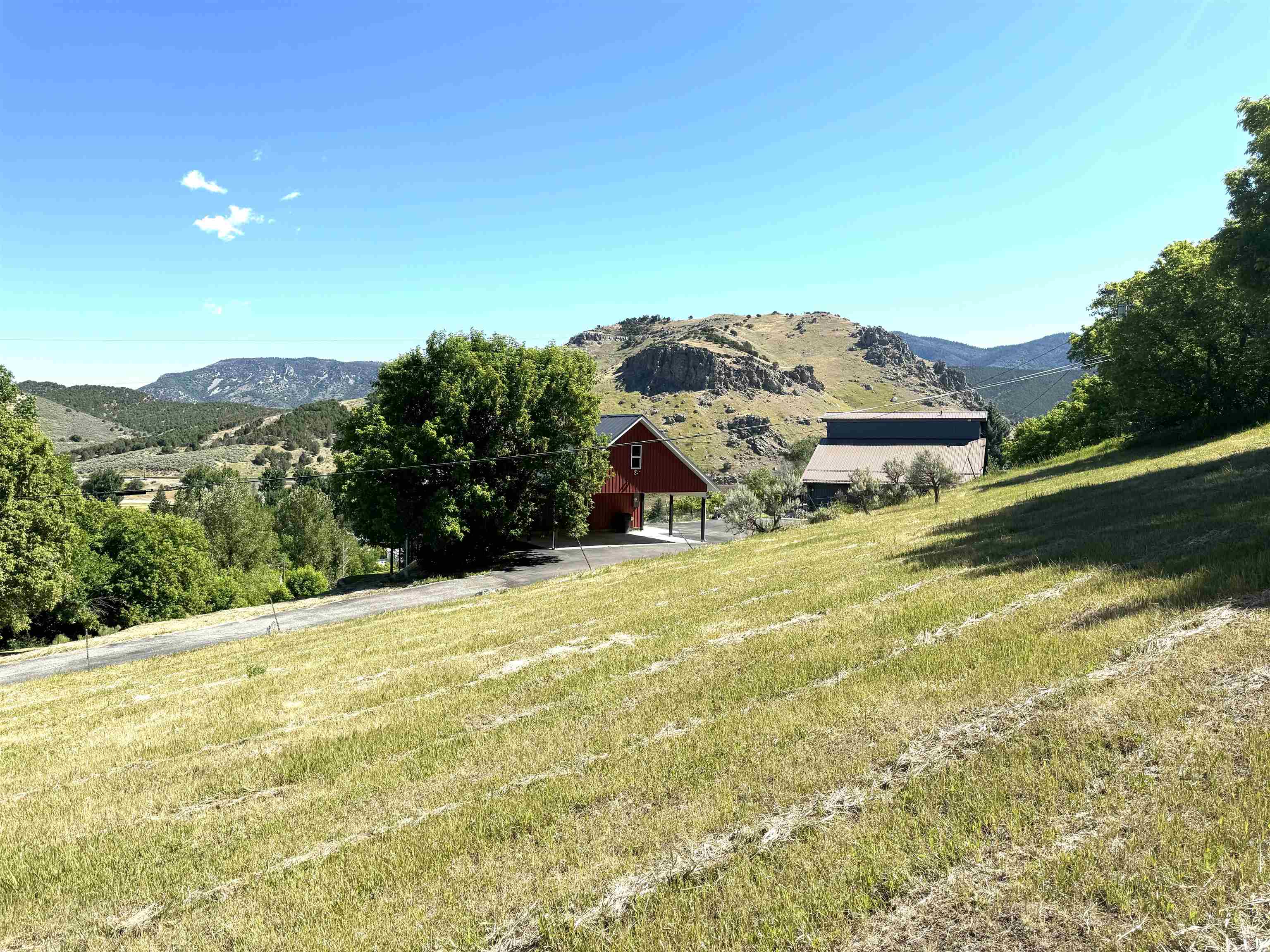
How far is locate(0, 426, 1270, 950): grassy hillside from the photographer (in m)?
4.39

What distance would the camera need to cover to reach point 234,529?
73.6m

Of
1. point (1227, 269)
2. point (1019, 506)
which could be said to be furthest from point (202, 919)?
point (1227, 269)

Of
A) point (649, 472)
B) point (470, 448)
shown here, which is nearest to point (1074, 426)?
point (649, 472)

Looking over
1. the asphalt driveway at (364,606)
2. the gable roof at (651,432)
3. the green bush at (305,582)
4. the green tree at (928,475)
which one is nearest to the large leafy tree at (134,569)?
the green bush at (305,582)

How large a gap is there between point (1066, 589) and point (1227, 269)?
18978mm

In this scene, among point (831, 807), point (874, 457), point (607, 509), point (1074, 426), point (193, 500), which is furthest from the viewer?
point (193, 500)

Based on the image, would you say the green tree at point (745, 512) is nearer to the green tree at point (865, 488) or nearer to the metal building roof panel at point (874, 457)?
the green tree at point (865, 488)

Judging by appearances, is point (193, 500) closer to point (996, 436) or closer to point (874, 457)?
point (874, 457)

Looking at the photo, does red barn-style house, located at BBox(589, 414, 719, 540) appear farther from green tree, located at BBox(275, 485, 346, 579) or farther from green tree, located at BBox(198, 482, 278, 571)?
green tree, located at BBox(275, 485, 346, 579)

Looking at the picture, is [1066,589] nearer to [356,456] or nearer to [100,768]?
[100,768]

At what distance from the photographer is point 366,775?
26.6 ft

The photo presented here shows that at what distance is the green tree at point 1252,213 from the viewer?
19.8 metres

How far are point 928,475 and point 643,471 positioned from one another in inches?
754

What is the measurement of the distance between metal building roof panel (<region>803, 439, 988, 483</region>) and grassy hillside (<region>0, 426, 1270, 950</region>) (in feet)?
165
